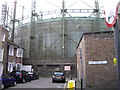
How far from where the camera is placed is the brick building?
13.8 meters

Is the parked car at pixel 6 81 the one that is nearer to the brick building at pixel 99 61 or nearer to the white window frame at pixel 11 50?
the brick building at pixel 99 61

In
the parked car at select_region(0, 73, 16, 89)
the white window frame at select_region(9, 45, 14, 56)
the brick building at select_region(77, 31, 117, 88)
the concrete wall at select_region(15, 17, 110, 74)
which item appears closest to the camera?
the parked car at select_region(0, 73, 16, 89)

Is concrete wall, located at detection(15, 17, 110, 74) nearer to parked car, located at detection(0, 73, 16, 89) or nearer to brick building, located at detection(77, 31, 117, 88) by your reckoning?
parked car, located at detection(0, 73, 16, 89)

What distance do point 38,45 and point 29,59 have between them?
139 inches

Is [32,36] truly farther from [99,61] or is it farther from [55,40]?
[99,61]

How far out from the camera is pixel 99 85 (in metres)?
13.7

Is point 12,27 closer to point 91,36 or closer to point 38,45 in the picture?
point 38,45

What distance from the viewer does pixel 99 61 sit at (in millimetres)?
14133

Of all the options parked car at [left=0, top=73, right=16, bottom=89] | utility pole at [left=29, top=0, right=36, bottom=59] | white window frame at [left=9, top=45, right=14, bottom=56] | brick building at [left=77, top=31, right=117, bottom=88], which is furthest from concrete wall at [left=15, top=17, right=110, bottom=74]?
brick building at [left=77, top=31, right=117, bottom=88]

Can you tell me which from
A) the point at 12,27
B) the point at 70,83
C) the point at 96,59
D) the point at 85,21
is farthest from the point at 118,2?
the point at 12,27

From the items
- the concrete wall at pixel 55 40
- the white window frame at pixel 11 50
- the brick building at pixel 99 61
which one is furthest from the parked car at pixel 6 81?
the concrete wall at pixel 55 40

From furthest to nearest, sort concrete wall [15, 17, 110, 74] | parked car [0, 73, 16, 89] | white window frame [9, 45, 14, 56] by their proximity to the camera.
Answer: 1. concrete wall [15, 17, 110, 74]
2. white window frame [9, 45, 14, 56]
3. parked car [0, 73, 16, 89]

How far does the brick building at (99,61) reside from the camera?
13.8 m

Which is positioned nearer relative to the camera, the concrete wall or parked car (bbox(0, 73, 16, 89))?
parked car (bbox(0, 73, 16, 89))
